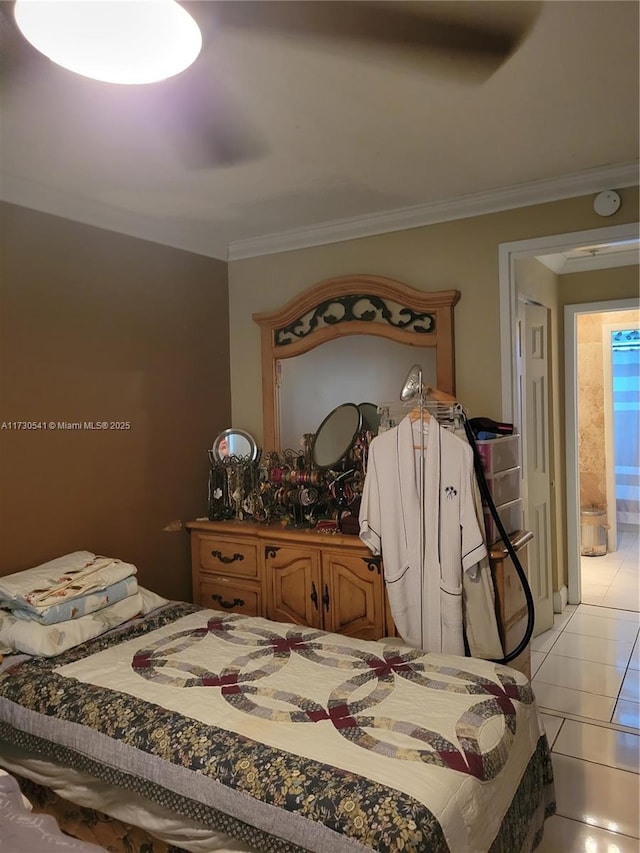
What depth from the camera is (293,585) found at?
3.07m

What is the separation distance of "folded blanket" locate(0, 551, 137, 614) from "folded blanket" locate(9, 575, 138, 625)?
0.05 ft

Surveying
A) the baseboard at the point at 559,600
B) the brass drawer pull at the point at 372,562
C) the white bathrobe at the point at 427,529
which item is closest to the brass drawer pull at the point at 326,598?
the brass drawer pull at the point at 372,562

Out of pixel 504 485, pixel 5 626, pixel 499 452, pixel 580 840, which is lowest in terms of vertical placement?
pixel 580 840

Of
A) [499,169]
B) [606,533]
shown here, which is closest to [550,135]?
[499,169]

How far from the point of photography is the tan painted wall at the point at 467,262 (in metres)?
2.83

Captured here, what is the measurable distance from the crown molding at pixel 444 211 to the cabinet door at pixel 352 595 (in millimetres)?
1720

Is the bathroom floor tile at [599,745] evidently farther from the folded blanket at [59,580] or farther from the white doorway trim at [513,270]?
the folded blanket at [59,580]

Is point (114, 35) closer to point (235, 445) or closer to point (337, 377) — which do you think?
point (337, 377)

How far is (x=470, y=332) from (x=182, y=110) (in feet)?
5.60

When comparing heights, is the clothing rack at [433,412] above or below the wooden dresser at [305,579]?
above

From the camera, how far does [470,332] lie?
3049mm

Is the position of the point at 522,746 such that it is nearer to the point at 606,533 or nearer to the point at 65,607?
the point at 65,607

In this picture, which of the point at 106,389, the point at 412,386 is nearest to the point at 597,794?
the point at 412,386

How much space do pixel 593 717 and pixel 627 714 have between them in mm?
175
